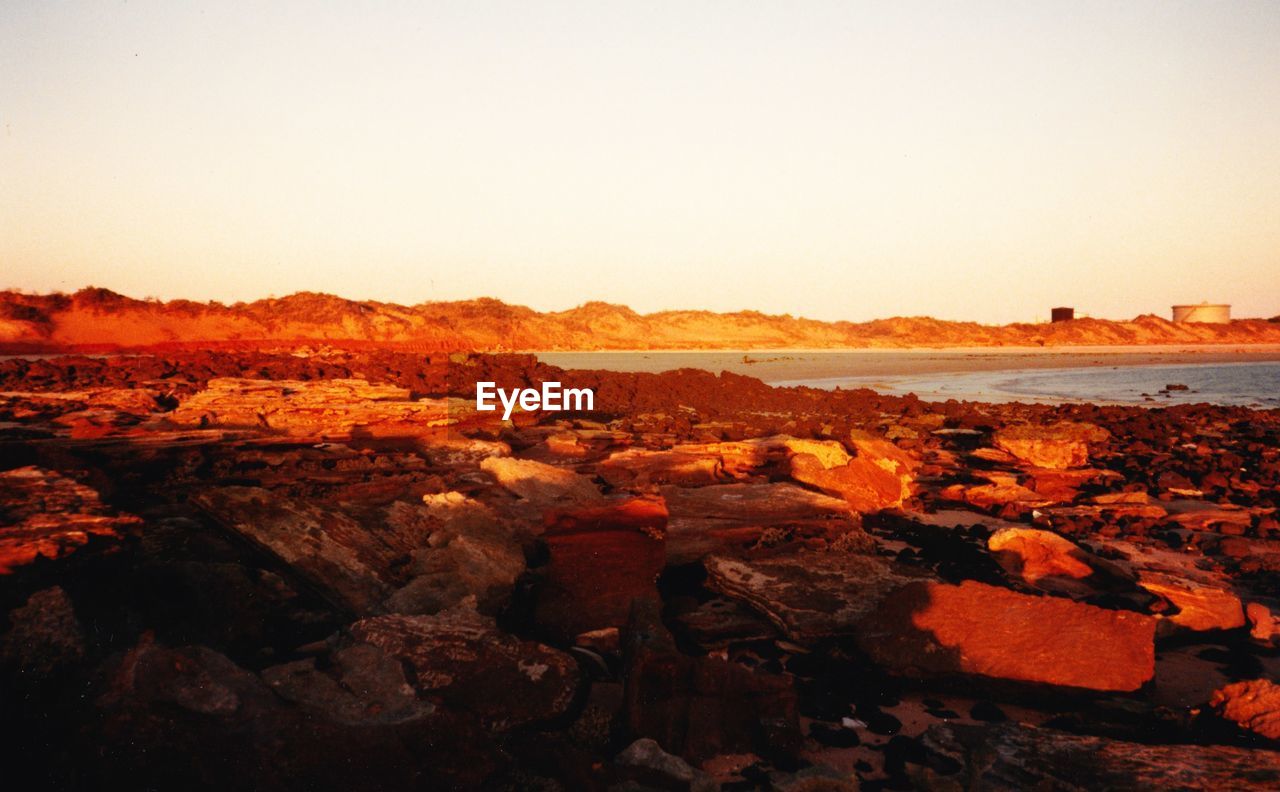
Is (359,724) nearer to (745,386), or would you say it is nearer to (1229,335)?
(745,386)

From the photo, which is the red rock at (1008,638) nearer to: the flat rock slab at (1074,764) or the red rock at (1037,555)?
the flat rock slab at (1074,764)

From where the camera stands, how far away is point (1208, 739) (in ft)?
12.3

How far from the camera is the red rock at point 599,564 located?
17.1 ft

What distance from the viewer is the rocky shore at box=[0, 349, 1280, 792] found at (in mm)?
3074

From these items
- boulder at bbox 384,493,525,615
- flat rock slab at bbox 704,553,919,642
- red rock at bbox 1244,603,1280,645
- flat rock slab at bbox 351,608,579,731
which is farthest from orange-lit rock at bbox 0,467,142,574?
red rock at bbox 1244,603,1280,645

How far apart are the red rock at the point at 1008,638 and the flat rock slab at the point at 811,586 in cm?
32

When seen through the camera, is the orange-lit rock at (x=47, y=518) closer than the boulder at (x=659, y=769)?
No

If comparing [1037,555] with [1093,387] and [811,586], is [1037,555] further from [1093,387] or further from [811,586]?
[1093,387]

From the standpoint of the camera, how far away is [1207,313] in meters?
147

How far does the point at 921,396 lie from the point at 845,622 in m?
26.1

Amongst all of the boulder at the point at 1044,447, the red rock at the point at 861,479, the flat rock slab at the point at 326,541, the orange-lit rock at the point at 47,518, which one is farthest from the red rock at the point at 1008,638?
the boulder at the point at 1044,447

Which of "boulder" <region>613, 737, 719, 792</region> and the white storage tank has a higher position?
the white storage tank

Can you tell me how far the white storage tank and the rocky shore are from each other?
16990 centimetres

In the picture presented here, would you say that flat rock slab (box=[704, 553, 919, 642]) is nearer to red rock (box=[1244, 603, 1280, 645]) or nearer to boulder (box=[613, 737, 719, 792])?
boulder (box=[613, 737, 719, 792])
